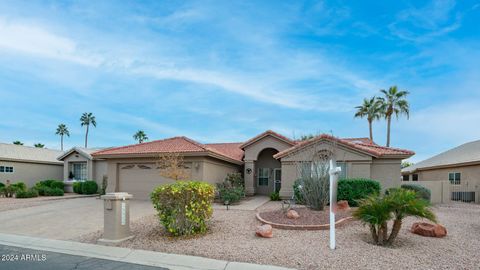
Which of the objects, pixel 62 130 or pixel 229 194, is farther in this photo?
pixel 62 130

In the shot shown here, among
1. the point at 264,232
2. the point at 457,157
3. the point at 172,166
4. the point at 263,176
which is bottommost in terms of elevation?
the point at 264,232

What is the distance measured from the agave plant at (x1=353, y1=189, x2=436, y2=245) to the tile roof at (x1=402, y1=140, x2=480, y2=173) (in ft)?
63.0

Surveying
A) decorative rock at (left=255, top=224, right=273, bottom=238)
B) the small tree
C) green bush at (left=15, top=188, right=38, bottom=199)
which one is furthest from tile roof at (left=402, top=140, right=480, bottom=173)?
green bush at (left=15, top=188, right=38, bottom=199)

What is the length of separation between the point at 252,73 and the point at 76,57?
8.23m

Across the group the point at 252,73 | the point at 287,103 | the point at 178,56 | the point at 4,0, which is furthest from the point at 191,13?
the point at 287,103

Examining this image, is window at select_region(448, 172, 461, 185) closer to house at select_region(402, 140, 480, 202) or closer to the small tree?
house at select_region(402, 140, 480, 202)

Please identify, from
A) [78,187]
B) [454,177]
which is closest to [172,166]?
[78,187]

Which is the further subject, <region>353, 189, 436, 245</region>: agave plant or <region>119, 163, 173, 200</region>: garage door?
<region>119, 163, 173, 200</region>: garage door

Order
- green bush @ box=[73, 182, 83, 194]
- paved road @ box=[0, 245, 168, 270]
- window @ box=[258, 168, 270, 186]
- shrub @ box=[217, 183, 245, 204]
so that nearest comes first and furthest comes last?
paved road @ box=[0, 245, 168, 270] < shrub @ box=[217, 183, 245, 204] < window @ box=[258, 168, 270, 186] < green bush @ box=[73, 182, 83, 194]

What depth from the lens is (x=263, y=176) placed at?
82.7ft

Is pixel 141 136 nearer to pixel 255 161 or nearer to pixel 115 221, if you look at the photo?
pixel 255 161

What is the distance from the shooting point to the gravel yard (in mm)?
7418

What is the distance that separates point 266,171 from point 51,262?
60.6 ft

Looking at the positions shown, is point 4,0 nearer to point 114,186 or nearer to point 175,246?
point 175,246
